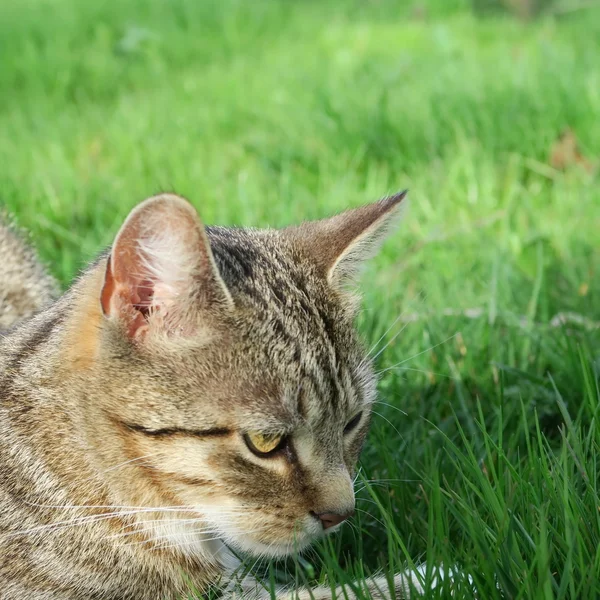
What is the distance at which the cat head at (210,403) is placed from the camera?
2.07 m

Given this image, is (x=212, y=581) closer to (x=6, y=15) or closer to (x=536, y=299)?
(x=536, y=299)

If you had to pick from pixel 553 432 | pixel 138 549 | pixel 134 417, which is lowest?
pixel 553 432

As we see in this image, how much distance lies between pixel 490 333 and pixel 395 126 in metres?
2.35

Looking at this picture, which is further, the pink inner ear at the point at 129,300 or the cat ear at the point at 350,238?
the cat ear at the point at 350,238

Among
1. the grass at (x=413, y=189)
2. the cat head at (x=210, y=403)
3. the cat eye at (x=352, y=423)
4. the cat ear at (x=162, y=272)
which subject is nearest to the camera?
the cat ear at (x=162, y=272)

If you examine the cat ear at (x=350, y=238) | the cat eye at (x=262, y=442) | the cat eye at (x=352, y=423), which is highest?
the cat ear at (x=350, y=238)

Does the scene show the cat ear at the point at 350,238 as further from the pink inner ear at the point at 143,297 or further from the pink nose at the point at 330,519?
the pink nose at the point at 330,519

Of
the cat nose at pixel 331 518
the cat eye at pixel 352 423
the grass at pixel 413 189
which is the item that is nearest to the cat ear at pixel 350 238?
the cat eye at pixel 352 423

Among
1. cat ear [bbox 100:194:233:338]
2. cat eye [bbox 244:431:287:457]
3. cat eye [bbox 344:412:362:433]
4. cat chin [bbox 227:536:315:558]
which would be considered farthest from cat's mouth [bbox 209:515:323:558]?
cat ear [bbox 100:194:233:338]

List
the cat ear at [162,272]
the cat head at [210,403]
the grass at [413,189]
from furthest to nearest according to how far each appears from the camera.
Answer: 1. the grass at [413,189]
2. the cat head at [210,403]
3. the cat ear at [162,272]

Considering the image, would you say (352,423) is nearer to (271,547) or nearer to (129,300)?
(271,547)

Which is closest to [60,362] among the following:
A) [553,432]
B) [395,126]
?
[553,432]

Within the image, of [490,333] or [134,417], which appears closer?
[134,417]

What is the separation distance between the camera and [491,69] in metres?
6.39
